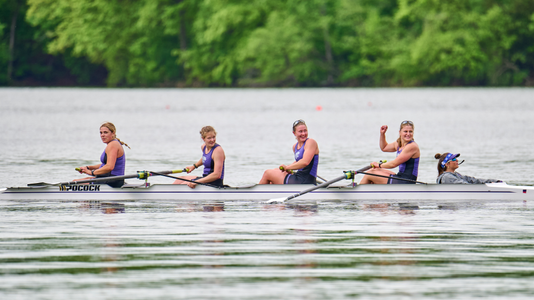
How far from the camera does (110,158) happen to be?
14.1 m

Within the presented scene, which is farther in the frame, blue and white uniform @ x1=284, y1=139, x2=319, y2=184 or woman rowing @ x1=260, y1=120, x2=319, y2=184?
blue and white uniform @ x1=284, y1=139, x2=319, y2=184

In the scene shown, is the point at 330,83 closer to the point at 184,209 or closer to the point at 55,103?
the point at 55,103

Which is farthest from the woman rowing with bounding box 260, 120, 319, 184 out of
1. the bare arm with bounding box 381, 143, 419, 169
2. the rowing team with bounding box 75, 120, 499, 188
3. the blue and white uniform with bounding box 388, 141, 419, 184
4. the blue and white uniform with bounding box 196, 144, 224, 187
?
the blue and white uniform with bounding box 388, 141, 419, 184

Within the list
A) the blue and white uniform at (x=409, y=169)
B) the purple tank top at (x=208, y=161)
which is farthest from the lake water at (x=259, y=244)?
the blue and white uniform at (x=409, y=169)

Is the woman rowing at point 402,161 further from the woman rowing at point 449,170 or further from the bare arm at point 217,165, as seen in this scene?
Result: the bare arm at point 217,165

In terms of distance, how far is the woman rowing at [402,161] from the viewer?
45.3ft

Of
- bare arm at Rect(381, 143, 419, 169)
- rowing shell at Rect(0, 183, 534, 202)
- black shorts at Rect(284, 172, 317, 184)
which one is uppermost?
bare arm at Rect(381, 143, 419, 169)

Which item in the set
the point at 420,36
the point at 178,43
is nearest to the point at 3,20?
the point at 178,43

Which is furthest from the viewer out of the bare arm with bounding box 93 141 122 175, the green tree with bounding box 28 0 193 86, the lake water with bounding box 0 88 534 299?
the green tree with bounding box 28 0 193 86

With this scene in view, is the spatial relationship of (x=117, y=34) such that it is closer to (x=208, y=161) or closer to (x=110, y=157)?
(x=110, y=157)

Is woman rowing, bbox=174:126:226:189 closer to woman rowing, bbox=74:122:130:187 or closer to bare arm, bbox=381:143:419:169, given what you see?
woman rowing, bbox=74:122:130:187

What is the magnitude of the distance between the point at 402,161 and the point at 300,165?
4.68 feet

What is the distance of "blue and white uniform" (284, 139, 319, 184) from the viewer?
14.1 meters

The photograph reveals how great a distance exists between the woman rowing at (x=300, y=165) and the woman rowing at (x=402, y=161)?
2.79ft
